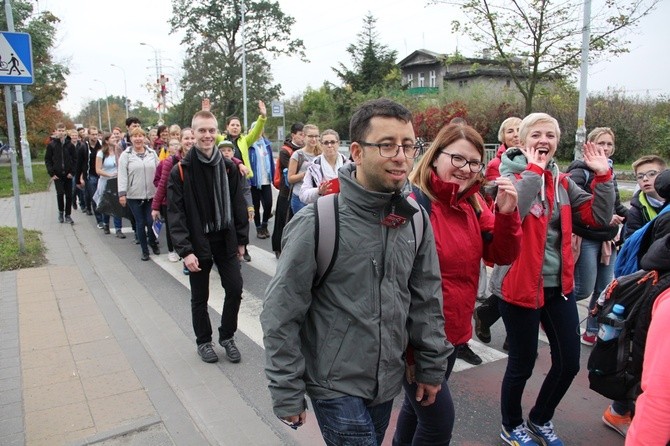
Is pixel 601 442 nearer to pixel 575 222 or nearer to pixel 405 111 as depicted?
pixel 575 222

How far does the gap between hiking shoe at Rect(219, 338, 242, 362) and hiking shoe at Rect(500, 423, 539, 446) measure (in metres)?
2.25

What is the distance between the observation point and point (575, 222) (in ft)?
12.9

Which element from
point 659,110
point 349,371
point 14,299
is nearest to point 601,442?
point 349,371

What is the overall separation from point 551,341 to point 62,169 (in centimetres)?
1106

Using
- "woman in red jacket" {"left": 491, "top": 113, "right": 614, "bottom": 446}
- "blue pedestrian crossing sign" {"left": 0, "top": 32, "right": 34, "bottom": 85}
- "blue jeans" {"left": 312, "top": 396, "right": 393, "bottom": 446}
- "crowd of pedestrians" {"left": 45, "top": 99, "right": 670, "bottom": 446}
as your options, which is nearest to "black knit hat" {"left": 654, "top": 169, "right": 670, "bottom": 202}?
"crowd of pedestrians" {"left": 45, "top": 99, "right": 670, "bottom": 446}

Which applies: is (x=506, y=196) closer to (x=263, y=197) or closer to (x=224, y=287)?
(x=224, y=287)

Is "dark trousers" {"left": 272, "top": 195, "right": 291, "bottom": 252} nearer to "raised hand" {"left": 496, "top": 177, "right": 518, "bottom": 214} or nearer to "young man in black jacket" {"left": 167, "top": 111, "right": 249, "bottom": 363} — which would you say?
"young man in black jacket" {"left": 167, "top": 111, "right": 249, "bottom": 363}

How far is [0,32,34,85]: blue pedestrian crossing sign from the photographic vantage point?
7.07m

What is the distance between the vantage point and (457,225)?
2.58 metres

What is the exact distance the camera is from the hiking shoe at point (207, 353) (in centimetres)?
446

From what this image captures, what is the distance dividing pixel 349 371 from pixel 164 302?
457 centimetres

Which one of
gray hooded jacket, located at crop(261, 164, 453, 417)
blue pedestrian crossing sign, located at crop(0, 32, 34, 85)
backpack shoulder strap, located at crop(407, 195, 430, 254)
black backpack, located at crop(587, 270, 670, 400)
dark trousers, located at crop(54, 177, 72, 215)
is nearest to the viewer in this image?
black backpack, located at crop(587, 270, 670, 400)

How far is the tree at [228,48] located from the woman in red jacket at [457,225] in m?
45.0

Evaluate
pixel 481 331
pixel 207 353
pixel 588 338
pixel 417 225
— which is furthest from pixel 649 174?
pixel 207 353
